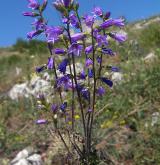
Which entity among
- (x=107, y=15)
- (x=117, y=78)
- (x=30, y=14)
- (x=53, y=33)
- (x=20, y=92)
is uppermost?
(x=20, y=92)

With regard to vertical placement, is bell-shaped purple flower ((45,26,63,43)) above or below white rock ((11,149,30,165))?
above

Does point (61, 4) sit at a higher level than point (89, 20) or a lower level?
higher

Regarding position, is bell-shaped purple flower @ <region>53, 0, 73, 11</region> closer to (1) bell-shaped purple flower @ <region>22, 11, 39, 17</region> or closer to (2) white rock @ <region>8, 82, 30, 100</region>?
(1) bell-shaped purple flower @ <region>22, 11, 39, 17</region>

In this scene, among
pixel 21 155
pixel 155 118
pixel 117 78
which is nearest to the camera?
pixel 155 118

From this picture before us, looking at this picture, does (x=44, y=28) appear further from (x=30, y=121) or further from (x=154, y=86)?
(x=30, y=121)

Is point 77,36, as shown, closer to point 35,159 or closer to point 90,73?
point 90,73

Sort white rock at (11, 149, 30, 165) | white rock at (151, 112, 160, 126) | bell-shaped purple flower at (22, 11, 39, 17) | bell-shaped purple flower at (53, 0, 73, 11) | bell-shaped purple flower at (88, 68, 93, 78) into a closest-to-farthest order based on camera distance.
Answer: bell-shaped purple flower at (53, 0, 73, 11) → bell-shaped purple flower at (22, 11, 39, 17) → bell-shaped purple flower at (88, 68, 93, 78) → white rock at (151, 112, 160, 126) → white rock at (11, 149, 30, 165)

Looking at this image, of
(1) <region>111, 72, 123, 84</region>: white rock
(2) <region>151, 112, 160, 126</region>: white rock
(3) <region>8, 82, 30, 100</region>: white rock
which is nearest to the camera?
(2) <region>151, 112, 160, 126</region>: white rock

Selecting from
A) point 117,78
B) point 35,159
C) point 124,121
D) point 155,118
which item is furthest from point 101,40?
point 117,78

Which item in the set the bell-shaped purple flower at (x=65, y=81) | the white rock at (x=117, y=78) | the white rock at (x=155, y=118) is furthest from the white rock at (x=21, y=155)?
the bell-shaped purple flower at (x=65, y=81)

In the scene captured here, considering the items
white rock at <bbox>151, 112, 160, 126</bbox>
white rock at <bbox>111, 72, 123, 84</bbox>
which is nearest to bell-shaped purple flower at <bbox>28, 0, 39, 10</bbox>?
white rock at <bbox>151, 112, 160, 126</bbox>

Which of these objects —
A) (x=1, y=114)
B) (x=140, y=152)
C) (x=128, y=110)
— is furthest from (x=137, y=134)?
(x=1, y=114)
